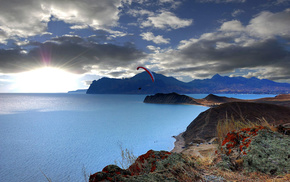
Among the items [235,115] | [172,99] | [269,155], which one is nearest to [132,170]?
[269,155]

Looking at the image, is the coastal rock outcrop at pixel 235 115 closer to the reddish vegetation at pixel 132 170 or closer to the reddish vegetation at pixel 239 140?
the reddish vegetation at pixel 239 140

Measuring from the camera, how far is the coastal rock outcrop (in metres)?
26.8

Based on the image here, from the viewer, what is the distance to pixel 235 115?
29.3 m

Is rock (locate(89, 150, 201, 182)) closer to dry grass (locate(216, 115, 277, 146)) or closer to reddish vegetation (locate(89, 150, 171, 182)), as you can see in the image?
reddish vegetation (locate(89, 150, 171, 182))

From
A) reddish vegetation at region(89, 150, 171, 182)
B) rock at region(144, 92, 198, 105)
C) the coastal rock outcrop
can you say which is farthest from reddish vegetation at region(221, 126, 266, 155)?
rock at region(144, 92, 198, 105)

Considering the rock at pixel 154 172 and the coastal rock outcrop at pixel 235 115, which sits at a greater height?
the rock at pixel 154 172

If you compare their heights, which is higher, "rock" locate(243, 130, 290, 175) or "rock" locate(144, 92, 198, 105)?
"rock" locate(243, 130, 290, 175)

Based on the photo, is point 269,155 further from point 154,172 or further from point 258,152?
point 154,172

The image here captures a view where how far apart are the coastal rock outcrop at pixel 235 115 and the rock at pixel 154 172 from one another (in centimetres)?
2248

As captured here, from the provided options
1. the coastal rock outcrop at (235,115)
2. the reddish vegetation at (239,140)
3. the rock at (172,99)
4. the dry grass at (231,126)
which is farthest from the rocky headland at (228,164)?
the rock at (172,99)

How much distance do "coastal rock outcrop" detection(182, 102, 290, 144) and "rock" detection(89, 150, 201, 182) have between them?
22.5 meters

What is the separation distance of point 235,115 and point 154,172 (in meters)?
31.1

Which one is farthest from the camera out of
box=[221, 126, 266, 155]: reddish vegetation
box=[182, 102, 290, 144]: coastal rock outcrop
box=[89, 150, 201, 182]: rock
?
box=[182, 102, 290, 144]: coastal rock outcrop

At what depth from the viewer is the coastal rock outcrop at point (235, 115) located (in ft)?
87.9
